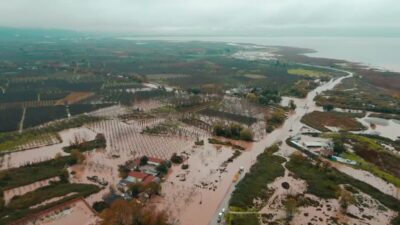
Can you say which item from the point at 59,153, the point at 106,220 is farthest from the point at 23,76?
the point at 106,220

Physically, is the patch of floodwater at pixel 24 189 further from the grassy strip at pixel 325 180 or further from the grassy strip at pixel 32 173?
the grassy strip at pixel 325 180

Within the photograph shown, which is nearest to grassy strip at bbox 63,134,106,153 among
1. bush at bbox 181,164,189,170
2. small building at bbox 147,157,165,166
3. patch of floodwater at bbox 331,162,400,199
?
small building at bbox 147,157,165,166

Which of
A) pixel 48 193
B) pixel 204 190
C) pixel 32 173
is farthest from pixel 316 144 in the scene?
pixel 32 173

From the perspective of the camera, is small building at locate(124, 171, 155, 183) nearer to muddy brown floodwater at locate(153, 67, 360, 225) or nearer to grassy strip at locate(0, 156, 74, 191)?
muddy brown floodwater at locate(153, 67, 360, 225)

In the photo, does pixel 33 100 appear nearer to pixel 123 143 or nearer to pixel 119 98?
pixel 119 98

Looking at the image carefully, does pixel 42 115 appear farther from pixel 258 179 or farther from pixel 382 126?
pixel 382 126

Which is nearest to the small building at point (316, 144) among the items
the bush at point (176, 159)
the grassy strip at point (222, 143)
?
the grassy strip at point (222, 143)
